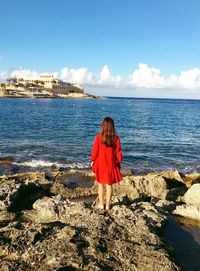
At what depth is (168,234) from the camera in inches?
353

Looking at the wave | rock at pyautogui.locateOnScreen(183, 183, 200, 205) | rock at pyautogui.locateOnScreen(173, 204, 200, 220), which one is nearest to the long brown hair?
rock at pyautogui.locateOnScreen(173, 204, 200, 220)

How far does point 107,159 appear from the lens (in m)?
9.73

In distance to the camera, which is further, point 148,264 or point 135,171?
point 135,171

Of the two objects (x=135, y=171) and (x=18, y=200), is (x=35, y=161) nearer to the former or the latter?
(x=135, y=171)

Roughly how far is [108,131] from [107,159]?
2.67 feet

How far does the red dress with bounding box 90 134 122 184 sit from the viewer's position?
970 centimetres

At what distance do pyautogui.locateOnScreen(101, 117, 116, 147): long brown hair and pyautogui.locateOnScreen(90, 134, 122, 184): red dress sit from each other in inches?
6.2

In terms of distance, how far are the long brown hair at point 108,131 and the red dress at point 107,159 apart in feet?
0.52

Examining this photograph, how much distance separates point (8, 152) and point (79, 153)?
5.72 metres

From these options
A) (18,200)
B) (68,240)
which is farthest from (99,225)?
(18,200)

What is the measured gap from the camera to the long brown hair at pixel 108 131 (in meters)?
9.32

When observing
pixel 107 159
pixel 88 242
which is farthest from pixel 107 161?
pixel 88 242

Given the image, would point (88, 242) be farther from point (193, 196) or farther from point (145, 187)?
point (145, 187)

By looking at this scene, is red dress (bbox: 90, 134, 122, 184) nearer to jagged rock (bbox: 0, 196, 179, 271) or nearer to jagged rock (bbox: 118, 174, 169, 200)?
jagged rock (bbox: 0, 196, 179, 271)
